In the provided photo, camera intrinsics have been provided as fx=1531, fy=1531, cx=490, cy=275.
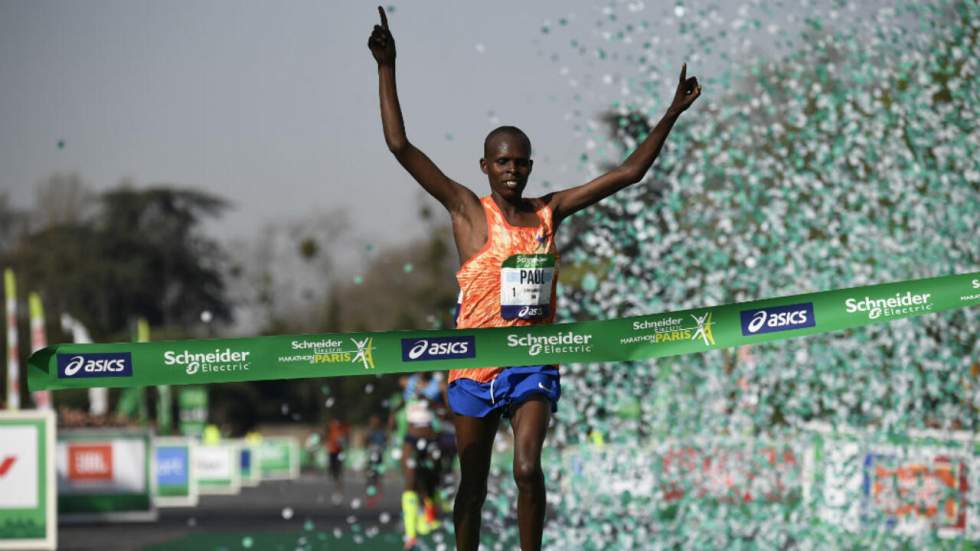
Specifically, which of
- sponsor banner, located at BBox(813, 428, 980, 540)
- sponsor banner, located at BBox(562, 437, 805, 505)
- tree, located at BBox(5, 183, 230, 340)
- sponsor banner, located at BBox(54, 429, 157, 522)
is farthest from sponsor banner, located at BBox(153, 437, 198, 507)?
tree, located at BBox(5, 183, 230, 340)

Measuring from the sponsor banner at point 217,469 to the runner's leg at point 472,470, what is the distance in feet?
89.0

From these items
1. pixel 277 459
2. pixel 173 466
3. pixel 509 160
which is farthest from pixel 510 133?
pixel 277 459

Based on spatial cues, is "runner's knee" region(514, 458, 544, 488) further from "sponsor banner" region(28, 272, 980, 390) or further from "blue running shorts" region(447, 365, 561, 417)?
"sponsor banner" region(28, 272, 980, 390)

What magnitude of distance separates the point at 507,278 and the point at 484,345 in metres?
0.30

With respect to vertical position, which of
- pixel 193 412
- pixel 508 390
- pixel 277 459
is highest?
pixel 193 412

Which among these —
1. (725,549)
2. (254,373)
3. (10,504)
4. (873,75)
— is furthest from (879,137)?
(10,504)

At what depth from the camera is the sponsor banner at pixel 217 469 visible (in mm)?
32812

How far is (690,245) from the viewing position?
11.6m

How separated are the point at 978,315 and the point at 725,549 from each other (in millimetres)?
2465

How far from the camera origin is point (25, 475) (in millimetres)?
14000

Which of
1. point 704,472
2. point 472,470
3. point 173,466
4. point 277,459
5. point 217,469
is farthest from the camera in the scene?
point 277,459

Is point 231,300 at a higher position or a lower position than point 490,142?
higher

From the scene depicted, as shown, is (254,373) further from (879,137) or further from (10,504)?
(10,504)

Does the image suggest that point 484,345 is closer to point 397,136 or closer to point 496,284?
point 496,284
